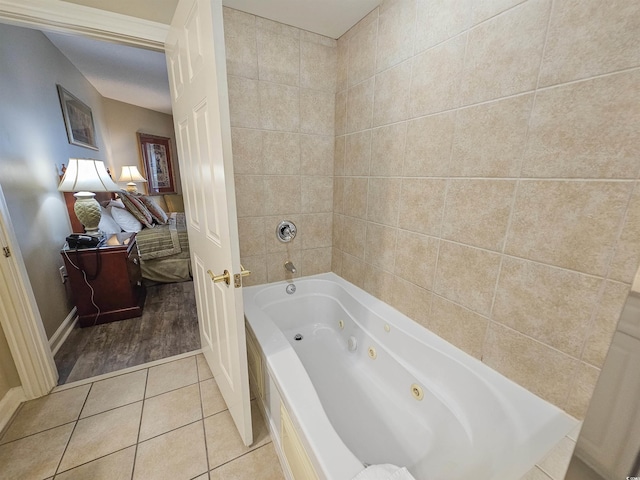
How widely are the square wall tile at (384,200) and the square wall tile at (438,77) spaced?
1.22ft

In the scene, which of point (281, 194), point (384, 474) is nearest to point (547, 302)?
point (384, 474)

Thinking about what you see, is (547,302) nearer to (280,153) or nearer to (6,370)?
(280,153)

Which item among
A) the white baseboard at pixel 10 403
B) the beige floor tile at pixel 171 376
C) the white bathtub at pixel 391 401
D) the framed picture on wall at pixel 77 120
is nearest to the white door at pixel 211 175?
the white bathtub at pixel 391 401

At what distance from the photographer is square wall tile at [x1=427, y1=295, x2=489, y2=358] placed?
3.64 ft

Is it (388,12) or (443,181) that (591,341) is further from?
(388,12)

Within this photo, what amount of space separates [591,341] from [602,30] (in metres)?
0.90

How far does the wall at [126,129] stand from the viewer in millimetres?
4293

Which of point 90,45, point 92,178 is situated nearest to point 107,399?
point 92,178

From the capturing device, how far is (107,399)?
149cm

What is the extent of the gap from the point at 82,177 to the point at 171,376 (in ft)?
5.53

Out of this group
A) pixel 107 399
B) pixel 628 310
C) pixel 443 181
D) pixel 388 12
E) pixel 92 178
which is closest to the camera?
pixel 628 310

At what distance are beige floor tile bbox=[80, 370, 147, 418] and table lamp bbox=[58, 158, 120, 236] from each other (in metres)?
1.31

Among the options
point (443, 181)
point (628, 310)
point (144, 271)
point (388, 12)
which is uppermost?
point (388, 12)

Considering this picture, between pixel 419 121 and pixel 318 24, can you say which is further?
pixel 318 24
